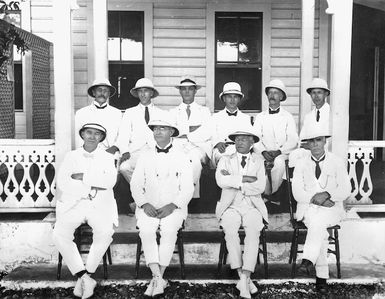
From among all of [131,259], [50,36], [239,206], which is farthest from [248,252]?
[50,36]

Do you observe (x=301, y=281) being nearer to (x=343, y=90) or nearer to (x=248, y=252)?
(x=248, y=252)

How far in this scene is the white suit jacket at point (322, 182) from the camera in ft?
19.5

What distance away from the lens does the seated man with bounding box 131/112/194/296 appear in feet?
18.5

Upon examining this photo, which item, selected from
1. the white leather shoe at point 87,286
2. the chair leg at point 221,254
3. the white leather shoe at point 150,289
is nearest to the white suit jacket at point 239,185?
the chair leg at point 221,254

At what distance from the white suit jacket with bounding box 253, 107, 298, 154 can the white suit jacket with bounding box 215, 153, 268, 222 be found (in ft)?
4.93

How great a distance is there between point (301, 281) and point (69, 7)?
396 centimetres

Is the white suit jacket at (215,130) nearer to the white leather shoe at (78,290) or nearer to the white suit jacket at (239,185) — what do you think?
the white suit jacket at (239,185)

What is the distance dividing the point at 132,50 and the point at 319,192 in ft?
18.0

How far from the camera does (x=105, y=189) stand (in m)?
5.85

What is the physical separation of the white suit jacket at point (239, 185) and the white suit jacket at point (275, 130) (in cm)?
150

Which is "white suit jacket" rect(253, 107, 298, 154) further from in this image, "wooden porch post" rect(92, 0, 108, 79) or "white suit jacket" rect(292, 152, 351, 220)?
"wooden porch post" rect(92, 0, 108, 79)

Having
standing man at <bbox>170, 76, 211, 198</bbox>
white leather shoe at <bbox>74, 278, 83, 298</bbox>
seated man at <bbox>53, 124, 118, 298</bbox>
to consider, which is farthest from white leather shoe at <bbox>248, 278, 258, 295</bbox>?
standing man at <bbox>170, 76, 211, 198</bbox>

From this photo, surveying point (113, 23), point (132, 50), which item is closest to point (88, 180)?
point (132, 50)

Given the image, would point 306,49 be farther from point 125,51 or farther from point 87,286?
point 87,286
